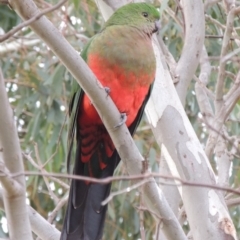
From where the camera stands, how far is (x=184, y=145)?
2.49 meters

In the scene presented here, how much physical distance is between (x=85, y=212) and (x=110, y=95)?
0.49 metres

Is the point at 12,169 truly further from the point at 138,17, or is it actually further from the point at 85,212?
the point at 138,17

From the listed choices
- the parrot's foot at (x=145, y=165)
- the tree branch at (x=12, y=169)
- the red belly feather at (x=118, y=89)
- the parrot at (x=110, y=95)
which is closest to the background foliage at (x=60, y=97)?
the parrot at (x=110, y=95)

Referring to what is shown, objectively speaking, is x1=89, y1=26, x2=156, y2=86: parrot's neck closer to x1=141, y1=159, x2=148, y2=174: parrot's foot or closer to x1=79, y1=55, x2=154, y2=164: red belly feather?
x1=79, y1=55, x2=154, y2=164: red belly feather

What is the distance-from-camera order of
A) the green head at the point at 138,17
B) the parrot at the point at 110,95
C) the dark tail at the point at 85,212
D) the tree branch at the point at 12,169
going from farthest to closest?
the green head at the point at 138,17 < the parrot at the point at 110,95 < the dark tail at the point at 85,212 < the tree branch at the point at 12,169

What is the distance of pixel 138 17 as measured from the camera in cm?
291

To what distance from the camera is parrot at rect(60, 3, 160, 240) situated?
2.57 m

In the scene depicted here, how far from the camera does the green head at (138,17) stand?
111 inches

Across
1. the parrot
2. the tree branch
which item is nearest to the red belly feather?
the parrot

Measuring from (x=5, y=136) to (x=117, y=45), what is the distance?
40.7 inches

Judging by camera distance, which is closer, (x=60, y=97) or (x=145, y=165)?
(x=145, y=165)

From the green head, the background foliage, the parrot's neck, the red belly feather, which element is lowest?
the background foliage

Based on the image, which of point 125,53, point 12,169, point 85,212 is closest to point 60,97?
point 125,53

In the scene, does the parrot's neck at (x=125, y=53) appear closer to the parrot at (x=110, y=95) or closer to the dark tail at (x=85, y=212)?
the parrot at (x=110, y=95)
